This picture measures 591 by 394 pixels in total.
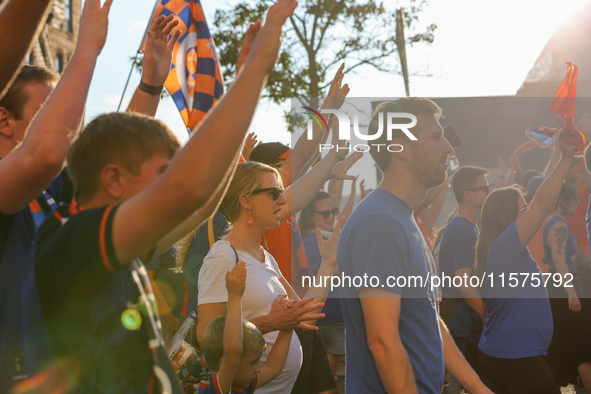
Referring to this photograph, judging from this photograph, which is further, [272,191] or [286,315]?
[272,191]

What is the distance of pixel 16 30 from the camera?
146 centimetres

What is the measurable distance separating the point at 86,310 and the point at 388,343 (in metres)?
1.35

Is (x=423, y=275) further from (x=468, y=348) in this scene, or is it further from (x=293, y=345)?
(x=468, y=348)

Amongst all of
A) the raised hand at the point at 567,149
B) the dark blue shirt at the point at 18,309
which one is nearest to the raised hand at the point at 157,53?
the dark blue shirt at the point at 18,309

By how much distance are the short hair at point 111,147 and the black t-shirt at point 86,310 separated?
0.08m

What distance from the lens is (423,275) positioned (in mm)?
2445

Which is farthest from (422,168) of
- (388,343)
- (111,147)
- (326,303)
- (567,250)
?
(567,250)

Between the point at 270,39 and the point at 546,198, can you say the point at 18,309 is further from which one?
the point at 546,198

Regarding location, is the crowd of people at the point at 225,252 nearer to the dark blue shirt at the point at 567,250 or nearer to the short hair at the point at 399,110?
the short hair at the point at 399,110

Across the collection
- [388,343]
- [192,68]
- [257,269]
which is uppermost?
[192,68]

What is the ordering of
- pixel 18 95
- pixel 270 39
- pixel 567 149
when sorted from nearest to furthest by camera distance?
1. pixel 270 39
2. pixel 18 95
3. pixel 567 149

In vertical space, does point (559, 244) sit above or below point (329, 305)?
above

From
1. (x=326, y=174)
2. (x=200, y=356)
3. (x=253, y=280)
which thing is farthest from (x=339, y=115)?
(x=200, y=356)

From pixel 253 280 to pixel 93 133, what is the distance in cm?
175
